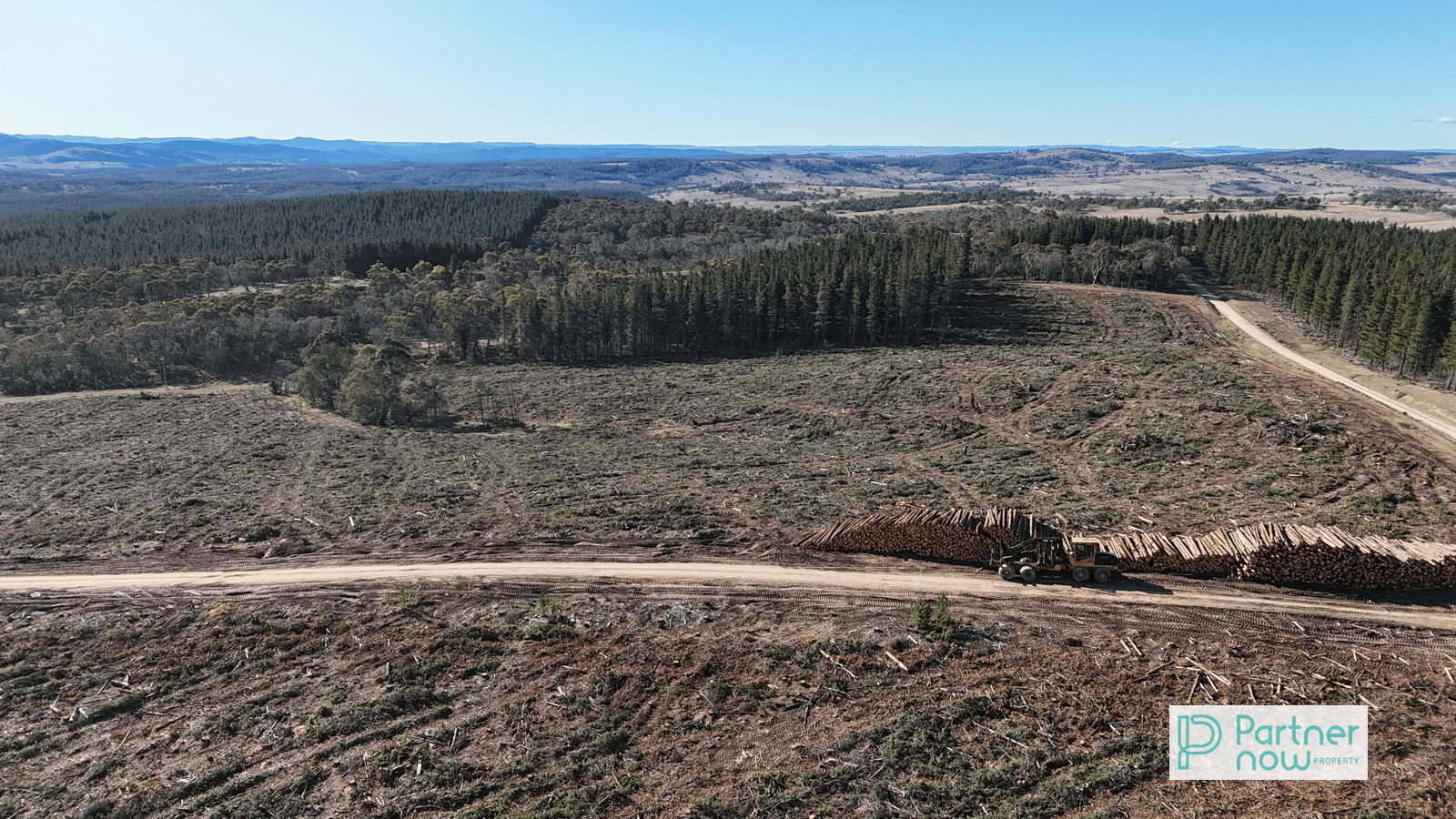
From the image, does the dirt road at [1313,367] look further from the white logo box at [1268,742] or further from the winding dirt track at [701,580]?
the white logo box at [1268,742]

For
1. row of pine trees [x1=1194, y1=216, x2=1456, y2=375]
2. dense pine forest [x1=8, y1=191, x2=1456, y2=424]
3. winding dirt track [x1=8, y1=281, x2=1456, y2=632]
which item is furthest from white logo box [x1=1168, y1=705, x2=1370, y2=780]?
dense pine forest [x1=8, y1=191, x2=1456, y2=424]

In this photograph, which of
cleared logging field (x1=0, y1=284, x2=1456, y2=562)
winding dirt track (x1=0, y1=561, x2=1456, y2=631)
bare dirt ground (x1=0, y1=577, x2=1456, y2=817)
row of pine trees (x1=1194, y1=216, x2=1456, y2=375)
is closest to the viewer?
bare dirt ground (x1=0, y1=577, x2=1456, y2=817)

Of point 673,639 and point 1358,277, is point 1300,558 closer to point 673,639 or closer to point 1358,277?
point 673,639

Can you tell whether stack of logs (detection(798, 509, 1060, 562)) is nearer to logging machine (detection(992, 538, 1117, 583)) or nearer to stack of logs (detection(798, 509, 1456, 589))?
stack of logs (detection(798, 509, 1456, 589))

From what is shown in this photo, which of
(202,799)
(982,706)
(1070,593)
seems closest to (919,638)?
(982,706)

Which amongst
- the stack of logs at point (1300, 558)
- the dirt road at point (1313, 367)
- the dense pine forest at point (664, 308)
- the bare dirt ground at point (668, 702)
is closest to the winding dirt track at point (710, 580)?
the bare dirt ground at point (668, 702)

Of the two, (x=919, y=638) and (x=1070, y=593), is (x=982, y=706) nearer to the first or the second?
(x=919, y=638)

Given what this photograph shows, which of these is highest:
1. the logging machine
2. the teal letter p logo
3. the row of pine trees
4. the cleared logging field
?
the row of pine trees

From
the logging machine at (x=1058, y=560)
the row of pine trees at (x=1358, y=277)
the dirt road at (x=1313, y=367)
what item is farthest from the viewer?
the row of pine trees at (x=1358, y=277)
